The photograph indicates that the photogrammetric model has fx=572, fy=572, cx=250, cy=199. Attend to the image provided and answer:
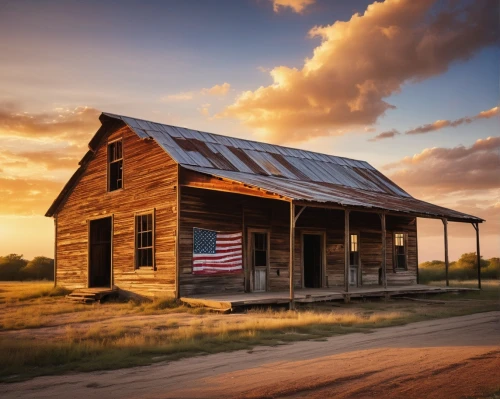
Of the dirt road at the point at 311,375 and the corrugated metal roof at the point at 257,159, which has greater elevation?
the corrugated metal roof at the point at 257,159

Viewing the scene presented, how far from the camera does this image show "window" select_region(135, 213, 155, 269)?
20.3 m

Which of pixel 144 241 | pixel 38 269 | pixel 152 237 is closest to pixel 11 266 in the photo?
pixel 38 269

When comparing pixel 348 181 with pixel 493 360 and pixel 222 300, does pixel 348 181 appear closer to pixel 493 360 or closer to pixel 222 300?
pixel 222 300

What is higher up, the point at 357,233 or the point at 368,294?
the point at 357,233

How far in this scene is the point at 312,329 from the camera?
40.4 ft

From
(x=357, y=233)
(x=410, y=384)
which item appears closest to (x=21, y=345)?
(x=410, y=384)

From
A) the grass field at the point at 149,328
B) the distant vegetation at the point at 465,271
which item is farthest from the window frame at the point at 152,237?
the distant vegetation at the point at 465,271

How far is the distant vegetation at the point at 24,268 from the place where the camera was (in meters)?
42.5

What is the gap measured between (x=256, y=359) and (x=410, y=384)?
8.46 ft

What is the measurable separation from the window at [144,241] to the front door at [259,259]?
140 inches

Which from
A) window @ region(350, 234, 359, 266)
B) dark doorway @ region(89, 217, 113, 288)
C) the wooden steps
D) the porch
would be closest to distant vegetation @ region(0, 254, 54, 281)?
dark doorway @ region(89, 217, 113, 288)

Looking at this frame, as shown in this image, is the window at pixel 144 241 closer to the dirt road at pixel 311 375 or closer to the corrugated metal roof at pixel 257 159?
the corrugated metal roof at pixel 257 159

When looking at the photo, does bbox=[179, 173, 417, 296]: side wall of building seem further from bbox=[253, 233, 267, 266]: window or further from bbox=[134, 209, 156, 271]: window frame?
bbox=[134, 209, 156, 271]: window frame

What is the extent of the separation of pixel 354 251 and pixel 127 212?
986 centimetres
